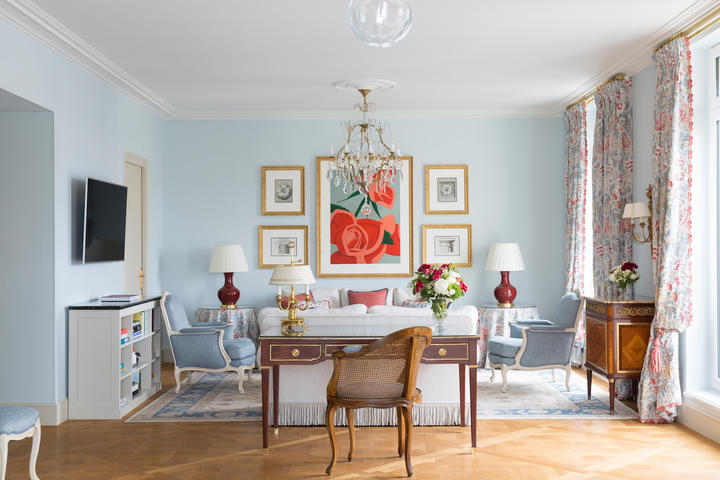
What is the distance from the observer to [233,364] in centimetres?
614

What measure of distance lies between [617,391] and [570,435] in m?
1.40

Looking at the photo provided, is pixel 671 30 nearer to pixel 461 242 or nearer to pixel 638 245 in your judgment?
pixel 638 245

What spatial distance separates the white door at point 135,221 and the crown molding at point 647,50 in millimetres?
5078

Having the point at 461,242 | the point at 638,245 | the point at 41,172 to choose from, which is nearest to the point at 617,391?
the point at 638,245

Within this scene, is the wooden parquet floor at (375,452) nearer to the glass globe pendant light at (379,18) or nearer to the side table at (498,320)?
the side table at (498,320)

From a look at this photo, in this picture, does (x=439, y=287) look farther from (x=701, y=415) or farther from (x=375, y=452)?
(x=701, y=415)

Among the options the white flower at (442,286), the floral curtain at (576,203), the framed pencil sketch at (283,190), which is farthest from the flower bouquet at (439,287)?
the framed pencil sketch at (283,190)

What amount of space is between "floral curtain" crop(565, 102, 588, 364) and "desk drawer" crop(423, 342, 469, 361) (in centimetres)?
324

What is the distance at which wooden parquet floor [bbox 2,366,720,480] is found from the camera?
156 inches

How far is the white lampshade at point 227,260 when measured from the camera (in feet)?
24.4

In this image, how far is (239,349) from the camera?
6.15m

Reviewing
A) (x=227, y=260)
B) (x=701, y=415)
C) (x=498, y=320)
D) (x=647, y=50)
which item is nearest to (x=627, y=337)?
(x=701, y=415)

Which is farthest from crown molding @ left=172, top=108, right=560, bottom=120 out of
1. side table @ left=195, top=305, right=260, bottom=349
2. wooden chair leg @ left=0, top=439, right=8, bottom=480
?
wooden chair leg @ left=0, top=439, right=8, bottom=480

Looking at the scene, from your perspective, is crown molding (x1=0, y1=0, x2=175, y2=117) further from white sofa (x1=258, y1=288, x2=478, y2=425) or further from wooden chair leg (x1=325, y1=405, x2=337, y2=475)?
wooden chair leg (x1=325, y1=405, x2=337, y2=475)
